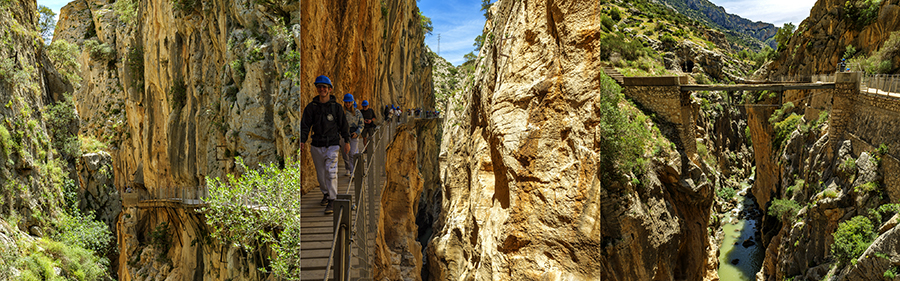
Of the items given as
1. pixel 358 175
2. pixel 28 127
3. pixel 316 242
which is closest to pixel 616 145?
pixel 358 175

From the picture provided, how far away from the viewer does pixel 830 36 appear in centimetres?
2798

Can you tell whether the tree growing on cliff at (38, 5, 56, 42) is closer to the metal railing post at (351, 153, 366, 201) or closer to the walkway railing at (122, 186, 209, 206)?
the walkway railing at (122, 186, 209, 206)

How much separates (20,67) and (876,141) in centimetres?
3316

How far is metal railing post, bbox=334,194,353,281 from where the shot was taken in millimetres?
2859

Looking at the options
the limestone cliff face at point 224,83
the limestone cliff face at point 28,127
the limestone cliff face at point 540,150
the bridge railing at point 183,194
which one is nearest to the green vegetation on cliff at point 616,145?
the limestone cliff face at point 540,150

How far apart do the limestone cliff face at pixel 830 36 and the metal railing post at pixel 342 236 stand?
104 ft

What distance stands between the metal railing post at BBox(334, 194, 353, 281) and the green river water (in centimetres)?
2963

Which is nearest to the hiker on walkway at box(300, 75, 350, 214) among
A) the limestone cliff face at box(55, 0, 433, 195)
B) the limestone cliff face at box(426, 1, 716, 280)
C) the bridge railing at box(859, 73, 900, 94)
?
the limestone cliff face at box(55, 0, 433, 195)

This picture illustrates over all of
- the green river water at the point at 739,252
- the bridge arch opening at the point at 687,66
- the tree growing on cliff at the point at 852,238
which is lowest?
the green river water at the point at 739,252

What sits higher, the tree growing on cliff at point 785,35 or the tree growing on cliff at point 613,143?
the tree growing on cliff at point 785,35

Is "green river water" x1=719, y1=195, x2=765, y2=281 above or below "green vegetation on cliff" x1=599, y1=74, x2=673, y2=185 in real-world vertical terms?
below

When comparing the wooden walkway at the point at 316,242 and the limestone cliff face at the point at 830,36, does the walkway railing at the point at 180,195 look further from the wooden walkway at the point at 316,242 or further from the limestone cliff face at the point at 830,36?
the limestone cliff face at the point at 830,36

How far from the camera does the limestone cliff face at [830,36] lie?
23.7 m

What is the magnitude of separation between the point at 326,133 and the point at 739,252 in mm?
35012
